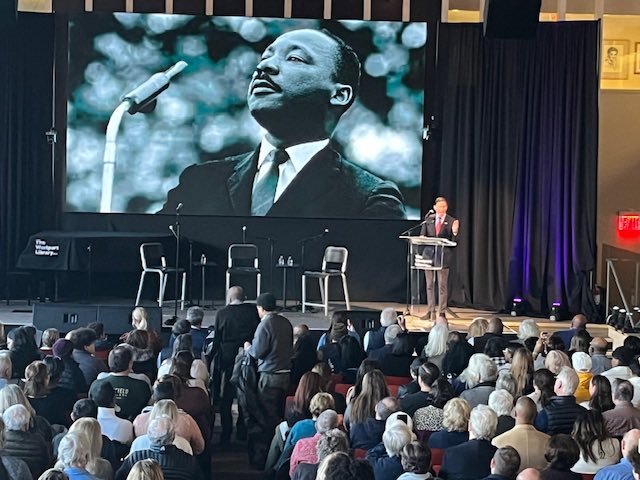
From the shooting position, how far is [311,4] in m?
13.5

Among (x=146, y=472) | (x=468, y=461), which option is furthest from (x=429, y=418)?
(x=146, y=472)

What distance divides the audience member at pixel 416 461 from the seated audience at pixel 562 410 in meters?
1.44

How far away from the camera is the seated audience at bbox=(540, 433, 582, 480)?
4.38 metres

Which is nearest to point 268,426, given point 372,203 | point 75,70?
point 372,203

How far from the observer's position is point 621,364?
6828 mm

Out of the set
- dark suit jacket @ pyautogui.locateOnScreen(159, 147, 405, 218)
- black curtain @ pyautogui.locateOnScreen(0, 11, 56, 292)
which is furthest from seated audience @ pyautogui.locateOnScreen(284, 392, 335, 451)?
black curtain @ pyautogui.locateOnScreen(0, 11, 56, 292)

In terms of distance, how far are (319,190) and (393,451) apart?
349 inches

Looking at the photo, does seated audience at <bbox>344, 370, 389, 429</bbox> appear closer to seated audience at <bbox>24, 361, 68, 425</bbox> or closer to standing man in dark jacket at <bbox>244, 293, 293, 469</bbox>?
standing man in dark jacket at <bbox>244, 293, 293, 469</bbox>

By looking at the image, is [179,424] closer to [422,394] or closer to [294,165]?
[422,394]

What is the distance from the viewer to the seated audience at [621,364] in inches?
260

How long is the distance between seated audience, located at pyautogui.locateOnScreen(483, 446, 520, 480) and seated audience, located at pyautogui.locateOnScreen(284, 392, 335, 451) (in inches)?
50.0

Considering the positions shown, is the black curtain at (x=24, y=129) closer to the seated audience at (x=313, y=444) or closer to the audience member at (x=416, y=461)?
the seated audience at (x=313, y=444)

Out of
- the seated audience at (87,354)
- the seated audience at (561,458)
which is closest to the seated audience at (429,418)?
the seated audience at (561,458)

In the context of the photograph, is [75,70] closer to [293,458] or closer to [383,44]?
[383,44]
